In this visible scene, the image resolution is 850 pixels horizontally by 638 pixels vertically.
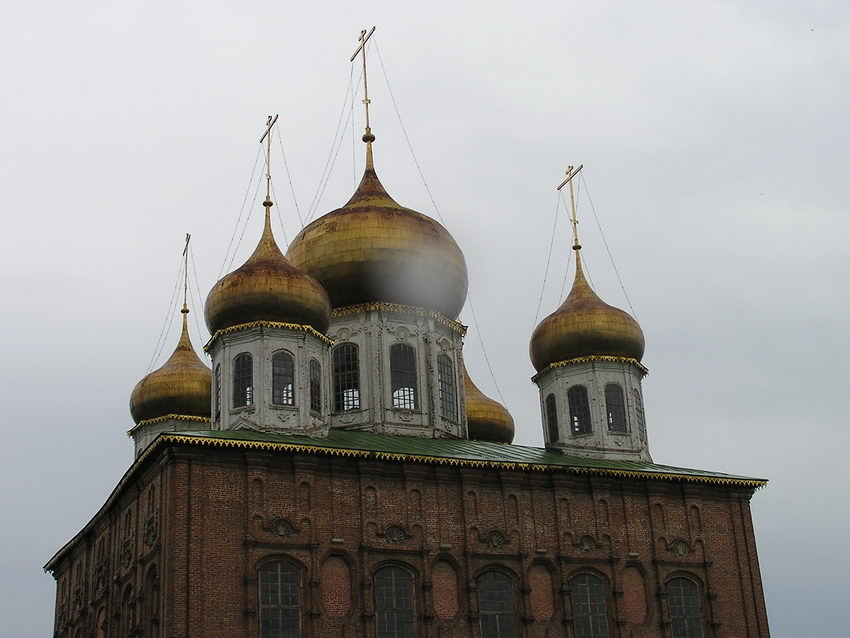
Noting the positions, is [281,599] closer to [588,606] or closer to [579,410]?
[588,606]

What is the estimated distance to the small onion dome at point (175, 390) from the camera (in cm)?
3972

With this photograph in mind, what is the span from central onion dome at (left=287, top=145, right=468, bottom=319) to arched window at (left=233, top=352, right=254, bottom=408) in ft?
14.7

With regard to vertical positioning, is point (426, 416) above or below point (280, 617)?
above

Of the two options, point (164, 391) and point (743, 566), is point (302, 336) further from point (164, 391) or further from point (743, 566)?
point (743, 566)

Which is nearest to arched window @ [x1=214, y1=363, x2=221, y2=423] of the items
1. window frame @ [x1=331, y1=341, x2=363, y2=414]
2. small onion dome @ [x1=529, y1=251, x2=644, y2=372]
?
window frame @ [x1=331, y1=341, x2=363, y2=414]

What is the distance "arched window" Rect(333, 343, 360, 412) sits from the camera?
33.8 meters

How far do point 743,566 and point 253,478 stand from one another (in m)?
12.8

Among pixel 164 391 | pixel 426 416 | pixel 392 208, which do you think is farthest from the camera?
pixel 164 391

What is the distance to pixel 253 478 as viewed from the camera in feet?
89.8

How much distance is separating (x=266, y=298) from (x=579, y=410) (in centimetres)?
974

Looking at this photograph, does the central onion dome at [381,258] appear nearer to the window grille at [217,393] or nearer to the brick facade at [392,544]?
the window grille at [217,393]

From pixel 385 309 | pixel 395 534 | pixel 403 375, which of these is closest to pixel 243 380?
pixel 403 375

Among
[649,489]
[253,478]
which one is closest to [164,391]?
[253,478]

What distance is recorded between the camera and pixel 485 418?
41156mm
